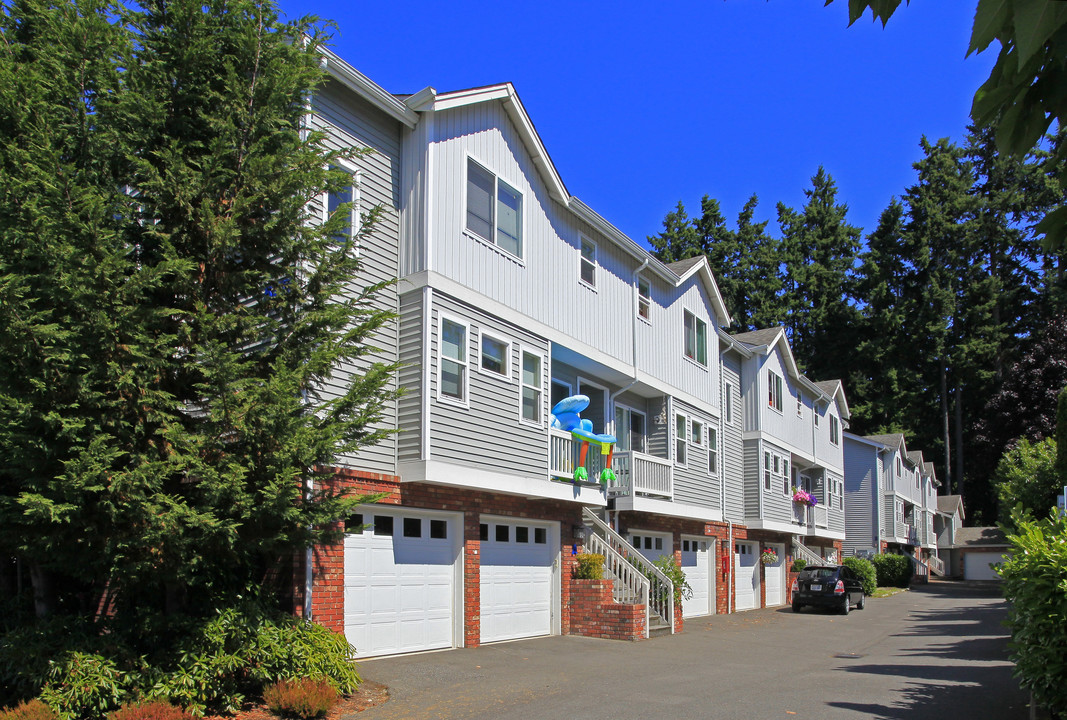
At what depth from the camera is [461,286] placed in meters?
14.8

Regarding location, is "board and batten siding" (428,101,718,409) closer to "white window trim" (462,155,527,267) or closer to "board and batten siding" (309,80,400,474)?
"white window trim" (462,155,527,267)

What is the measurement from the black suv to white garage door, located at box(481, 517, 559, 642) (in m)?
14.2

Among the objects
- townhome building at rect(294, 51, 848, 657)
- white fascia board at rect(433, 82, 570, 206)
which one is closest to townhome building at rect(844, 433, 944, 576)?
townhome building at rect(294, 51, 848, 657)

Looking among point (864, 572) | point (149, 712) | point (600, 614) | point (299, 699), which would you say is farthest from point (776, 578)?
point (149, 712)

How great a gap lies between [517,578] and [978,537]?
182 feet

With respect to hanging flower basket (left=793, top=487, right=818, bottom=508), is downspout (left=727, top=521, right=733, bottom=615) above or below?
below

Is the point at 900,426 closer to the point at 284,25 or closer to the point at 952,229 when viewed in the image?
the point at 952,229

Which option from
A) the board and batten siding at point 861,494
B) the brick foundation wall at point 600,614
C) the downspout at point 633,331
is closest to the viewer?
the brick foundation wall at point 600,614

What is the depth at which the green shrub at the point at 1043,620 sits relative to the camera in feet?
28.6

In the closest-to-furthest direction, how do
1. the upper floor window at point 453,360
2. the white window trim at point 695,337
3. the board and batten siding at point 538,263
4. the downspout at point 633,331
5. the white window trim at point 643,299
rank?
the upper floor window at point 453,360, the board and batten siding at point 538,263, the downspout at point 633,331, the white window trim at point 643,299, the white window trim at point 695,337

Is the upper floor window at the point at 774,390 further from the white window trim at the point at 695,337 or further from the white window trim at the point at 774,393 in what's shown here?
the white window trim at the point at 695,337

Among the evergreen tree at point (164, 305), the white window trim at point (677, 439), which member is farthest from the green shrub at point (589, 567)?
the evergreen tree at point (164, 305)

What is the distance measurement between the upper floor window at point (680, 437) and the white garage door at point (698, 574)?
276 centimetres

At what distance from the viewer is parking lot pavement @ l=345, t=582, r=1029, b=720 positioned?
10414mm
